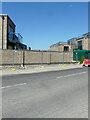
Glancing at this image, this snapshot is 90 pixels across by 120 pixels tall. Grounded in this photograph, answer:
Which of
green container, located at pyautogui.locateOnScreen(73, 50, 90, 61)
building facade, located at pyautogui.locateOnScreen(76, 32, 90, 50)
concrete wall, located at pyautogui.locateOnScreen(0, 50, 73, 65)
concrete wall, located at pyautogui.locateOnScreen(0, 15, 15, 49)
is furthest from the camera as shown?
building facade, located at pyautogui.locateOnScreen(76, 32, 90, 50)

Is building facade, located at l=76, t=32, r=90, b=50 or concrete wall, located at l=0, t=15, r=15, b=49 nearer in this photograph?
concrete wall, located at l=0, t=15, r=15, b=49

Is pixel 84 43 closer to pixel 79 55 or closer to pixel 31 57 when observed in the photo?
pixel 79 55

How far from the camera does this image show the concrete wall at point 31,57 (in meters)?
17.3

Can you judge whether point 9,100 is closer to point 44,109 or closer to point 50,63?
point 44,109

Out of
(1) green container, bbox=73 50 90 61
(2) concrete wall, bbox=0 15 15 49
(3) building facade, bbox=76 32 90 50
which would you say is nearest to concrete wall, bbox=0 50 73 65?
(1) green container, bbox=73 50 90 61

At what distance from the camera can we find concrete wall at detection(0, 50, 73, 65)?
1727cm

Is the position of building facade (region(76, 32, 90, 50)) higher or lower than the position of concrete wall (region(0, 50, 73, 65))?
higher

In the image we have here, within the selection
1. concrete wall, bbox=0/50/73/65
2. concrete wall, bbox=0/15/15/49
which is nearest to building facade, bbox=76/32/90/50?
concrete wall, bbox=0/50/73/65

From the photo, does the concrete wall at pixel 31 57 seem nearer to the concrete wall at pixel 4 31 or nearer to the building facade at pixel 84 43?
the concrete wall at pixel 4 31

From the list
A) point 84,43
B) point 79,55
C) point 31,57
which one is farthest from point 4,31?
point 84,43

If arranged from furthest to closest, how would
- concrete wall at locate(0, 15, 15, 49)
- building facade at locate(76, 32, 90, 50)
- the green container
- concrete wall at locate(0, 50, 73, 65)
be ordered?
building facade at locate(76, 32, 90, 50) → the green container → concrete wall at locate(0, 15, 15, 49) → concrete wall at locate(0, 50, 73, 65)

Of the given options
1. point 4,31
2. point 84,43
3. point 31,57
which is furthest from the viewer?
point 84,43

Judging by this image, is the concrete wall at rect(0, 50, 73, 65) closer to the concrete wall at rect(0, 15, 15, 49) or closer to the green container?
the green container

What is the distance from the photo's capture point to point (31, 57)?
19.4 meters
